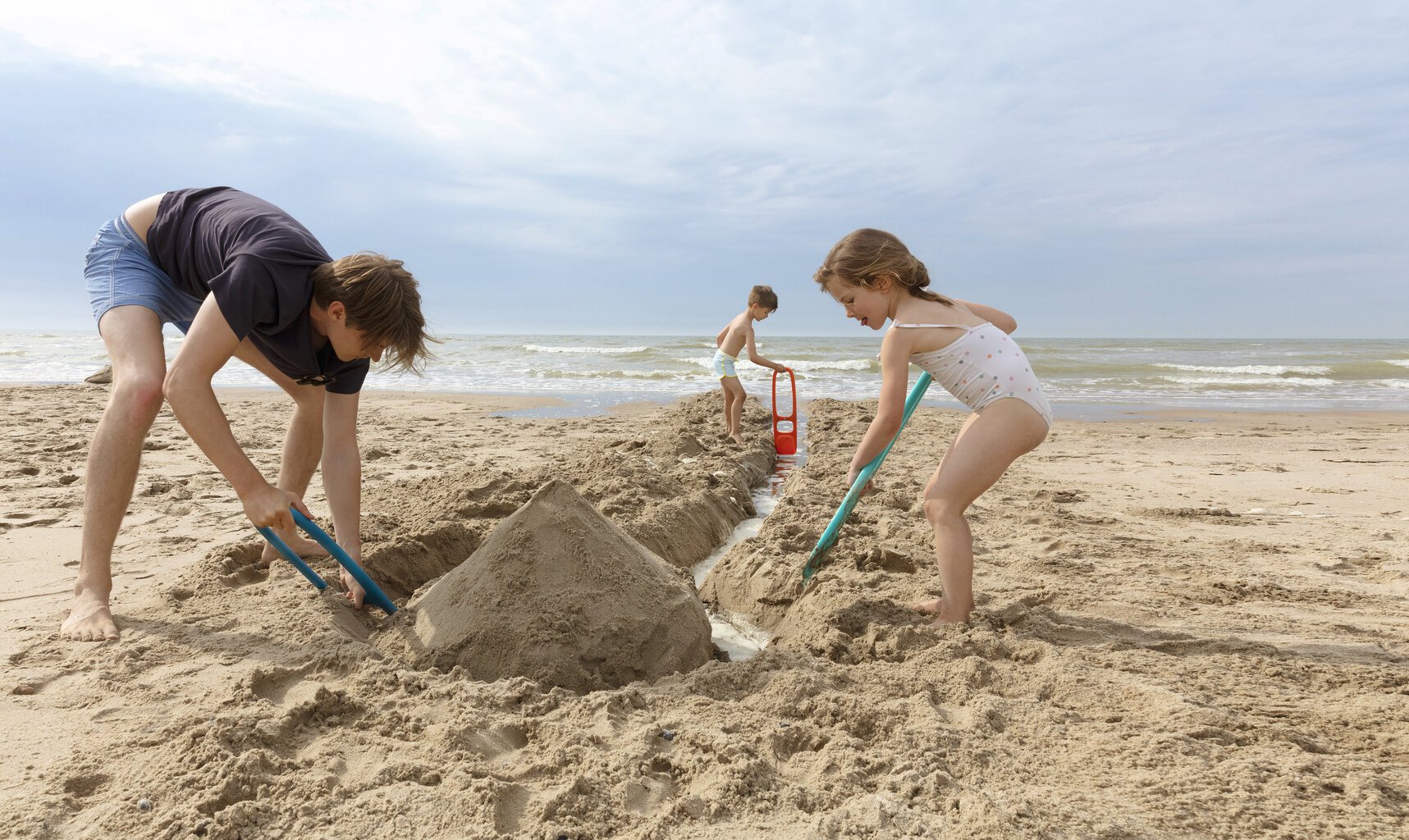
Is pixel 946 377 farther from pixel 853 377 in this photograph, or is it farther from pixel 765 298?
pixel 853 377

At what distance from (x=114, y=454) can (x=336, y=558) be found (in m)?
0.74

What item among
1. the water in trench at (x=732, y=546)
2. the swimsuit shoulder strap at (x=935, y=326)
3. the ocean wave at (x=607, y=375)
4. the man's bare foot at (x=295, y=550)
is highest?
the swimsuit shoulder strap at (x=935, y=326)

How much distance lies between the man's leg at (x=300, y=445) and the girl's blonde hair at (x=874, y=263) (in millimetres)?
2022

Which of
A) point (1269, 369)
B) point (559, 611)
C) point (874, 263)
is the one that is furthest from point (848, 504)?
point (1269, 369)

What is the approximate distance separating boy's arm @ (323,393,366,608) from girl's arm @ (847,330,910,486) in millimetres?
1808

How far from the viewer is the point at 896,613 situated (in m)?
2.83

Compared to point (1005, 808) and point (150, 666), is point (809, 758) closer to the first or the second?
point (1005, 808)

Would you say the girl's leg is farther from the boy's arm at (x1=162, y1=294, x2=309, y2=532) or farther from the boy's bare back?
the boy's bare back

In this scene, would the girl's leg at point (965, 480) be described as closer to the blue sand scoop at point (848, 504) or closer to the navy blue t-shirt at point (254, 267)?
the blue sand scoop at point (848, 504)

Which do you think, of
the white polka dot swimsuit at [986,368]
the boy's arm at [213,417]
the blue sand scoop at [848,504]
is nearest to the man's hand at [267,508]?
the boy's arm at [213,417]

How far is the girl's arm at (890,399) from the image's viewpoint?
2.69 meters

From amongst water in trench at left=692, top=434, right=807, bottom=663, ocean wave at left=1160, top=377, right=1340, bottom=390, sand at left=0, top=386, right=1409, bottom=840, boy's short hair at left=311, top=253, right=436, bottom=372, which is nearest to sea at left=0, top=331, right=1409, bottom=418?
ocean wave at left=1160, top=377, right=1340, bottom=390

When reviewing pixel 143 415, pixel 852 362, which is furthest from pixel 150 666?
pixel 852 362

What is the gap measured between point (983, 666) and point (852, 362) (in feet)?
66.9
